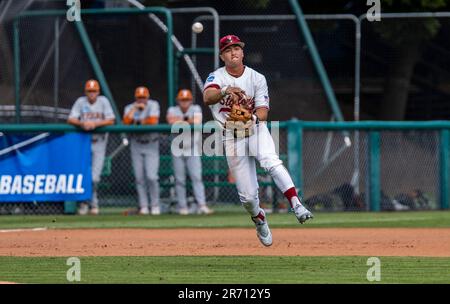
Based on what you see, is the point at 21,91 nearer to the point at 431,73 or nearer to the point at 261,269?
the point at 431,73

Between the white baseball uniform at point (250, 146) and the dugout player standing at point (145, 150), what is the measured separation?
22.2ft

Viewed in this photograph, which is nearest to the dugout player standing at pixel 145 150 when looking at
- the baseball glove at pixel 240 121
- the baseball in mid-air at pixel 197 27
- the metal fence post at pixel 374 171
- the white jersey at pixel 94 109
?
the white jersey at pixel 94 109

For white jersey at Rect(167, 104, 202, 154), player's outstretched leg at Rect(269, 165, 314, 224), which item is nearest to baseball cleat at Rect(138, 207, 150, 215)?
white jersey at Rect(167, 104, 202, 154)

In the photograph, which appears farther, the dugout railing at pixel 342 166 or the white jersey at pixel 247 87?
the dugout railing at pixel 342 166

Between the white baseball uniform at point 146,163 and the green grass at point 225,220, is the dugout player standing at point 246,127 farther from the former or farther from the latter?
the white baseball uniform at point 146,163

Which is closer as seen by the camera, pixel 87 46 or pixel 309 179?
pixel 309 179

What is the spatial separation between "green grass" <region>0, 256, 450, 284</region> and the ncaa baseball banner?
280 inches

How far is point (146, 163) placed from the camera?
18.5 m

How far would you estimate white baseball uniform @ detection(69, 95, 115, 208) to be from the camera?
18531mm

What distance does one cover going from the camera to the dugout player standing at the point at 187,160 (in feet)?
59.8
